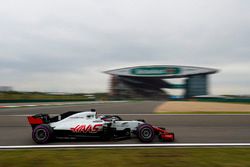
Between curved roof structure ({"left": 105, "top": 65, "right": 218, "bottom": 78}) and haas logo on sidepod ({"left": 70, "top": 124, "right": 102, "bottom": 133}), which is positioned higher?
curved roof structure ({"left": 105, "top": 65, "right": 218, "bottom": 78})

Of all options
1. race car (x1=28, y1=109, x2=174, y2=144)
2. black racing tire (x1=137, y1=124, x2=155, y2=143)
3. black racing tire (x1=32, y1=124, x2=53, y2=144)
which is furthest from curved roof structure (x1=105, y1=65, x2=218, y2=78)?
black racing tire (x1=32, y1=124, x2=53, y2=144)

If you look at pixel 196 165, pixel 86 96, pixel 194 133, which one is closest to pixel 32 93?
pixel 86 96

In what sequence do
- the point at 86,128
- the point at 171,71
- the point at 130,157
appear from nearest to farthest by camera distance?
the point at 130,157 < the point at 86,128 < the point at 171,71

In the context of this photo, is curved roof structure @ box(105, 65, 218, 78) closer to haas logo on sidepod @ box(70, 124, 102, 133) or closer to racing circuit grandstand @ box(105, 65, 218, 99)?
racing circuit grandstand @ box(105, 65, 218, 99)

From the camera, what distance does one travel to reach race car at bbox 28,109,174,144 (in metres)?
7.46

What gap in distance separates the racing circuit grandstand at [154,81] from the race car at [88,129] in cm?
7614

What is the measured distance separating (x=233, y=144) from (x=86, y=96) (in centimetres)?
6093

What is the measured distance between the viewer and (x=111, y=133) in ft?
25.3

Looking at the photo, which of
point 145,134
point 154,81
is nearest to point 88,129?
point 145,134

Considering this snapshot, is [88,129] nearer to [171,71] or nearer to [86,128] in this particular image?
A: [86,128]

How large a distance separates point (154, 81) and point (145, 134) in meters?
87.7

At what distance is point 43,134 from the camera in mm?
7422

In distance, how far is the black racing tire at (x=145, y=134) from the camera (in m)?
7.46

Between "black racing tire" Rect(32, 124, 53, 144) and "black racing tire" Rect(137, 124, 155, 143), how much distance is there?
8.27ft
